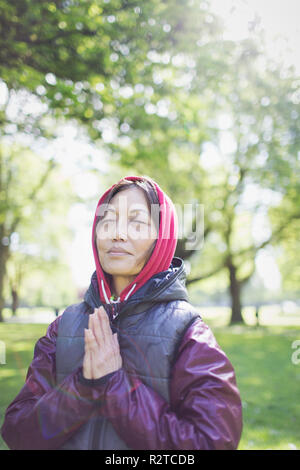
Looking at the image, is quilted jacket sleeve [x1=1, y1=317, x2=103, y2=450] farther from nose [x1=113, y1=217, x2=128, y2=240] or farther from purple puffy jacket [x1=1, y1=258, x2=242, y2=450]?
nose [x1=113, y1=217, x2=128, y2=240]

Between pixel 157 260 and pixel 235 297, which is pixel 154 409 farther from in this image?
pixel 235 297

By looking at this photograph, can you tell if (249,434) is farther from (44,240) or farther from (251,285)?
(251,285)

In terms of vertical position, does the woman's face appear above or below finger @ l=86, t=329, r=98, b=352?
above

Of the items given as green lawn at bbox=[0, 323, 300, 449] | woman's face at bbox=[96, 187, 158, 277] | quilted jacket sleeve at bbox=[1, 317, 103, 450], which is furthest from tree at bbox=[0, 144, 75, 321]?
quilted jacket sleeve at bbox=[1, 317, 103, 450]

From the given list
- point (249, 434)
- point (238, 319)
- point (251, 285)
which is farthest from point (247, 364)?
point (251, 285)

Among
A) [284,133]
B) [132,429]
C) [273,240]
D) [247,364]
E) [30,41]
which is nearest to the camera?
[132,429]

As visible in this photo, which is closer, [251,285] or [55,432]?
[55,432]

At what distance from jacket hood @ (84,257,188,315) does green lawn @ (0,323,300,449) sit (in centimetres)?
360

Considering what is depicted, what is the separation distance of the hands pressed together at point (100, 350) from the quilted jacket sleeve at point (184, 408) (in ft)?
0.16

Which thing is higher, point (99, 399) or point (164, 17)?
point (164, 17)

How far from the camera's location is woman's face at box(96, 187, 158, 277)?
5.77ft

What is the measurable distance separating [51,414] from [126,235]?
80 centimetres

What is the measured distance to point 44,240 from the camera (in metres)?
29.7
